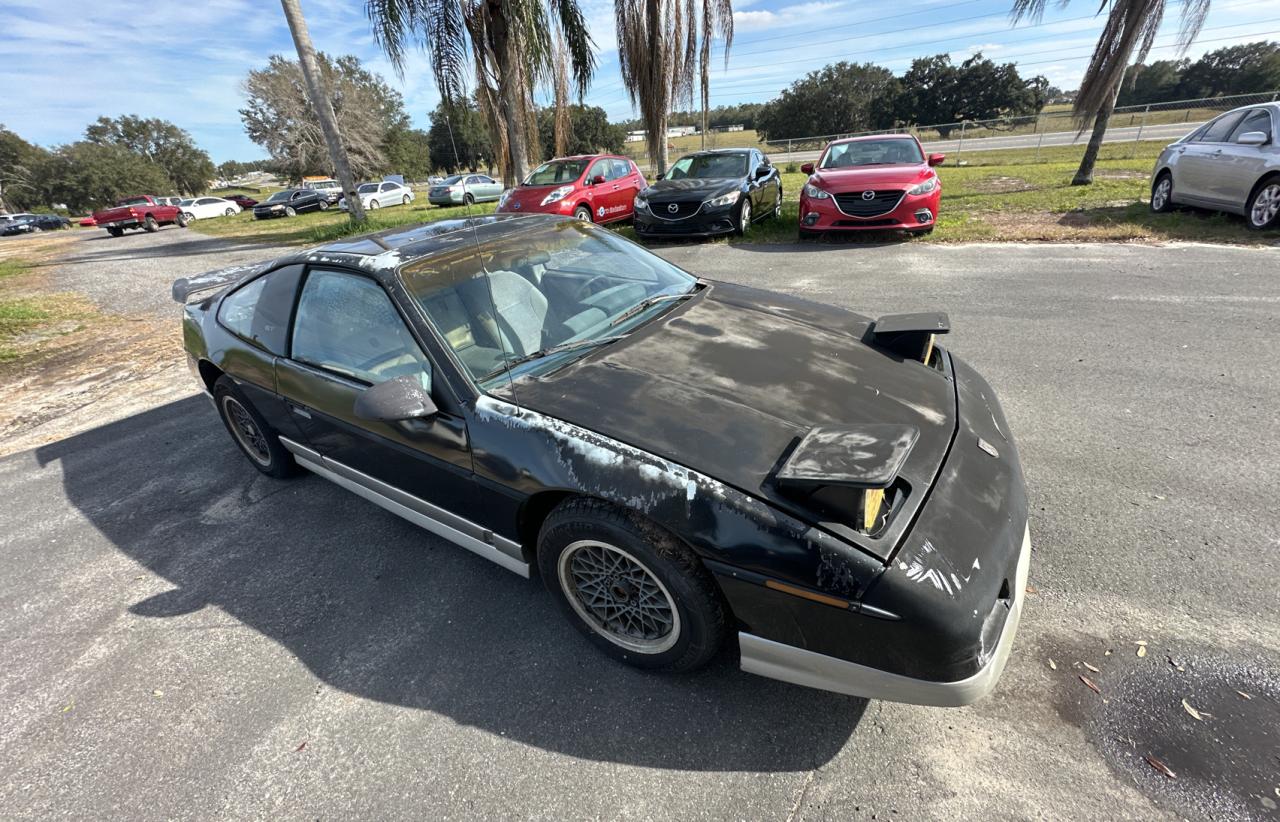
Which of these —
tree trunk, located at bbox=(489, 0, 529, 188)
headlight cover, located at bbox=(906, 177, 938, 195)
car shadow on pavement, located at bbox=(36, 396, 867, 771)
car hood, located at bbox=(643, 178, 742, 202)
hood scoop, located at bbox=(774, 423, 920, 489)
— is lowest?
car shadow on pavement, located at bbox=(36, 396, 867, 771)

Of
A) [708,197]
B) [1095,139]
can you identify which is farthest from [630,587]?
[1095,139]

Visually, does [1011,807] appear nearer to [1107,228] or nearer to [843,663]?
[843,663]

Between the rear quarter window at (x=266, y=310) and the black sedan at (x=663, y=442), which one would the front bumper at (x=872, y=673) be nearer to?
the black sedan at (x=663, y=442)

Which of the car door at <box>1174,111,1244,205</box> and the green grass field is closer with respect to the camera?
the car door at <box>1174,111,1244,205</box>

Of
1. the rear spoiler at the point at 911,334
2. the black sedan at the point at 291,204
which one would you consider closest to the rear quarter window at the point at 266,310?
the rear spoiler at the point at 911,334

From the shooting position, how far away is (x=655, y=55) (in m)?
12.3

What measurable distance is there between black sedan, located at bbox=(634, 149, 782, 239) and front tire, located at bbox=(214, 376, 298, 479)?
745 cm

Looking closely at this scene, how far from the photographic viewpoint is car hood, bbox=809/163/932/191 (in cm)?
829

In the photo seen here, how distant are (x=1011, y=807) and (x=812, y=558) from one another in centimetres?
89

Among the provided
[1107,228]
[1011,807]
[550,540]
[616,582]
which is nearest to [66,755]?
[550,540]

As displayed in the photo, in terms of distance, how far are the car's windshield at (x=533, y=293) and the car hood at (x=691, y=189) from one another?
6802 millimetres

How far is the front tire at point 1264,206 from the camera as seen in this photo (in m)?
7.06

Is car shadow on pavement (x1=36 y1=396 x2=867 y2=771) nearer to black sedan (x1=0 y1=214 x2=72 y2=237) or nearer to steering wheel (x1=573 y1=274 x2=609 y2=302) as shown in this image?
steering wheel (x1=573 y1=274 x2=609 y2=302)

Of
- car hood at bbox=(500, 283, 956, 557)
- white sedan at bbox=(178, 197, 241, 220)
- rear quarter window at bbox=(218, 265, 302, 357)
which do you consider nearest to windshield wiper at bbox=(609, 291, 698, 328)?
car hood at bbox=(500, 283, 956, 557)
